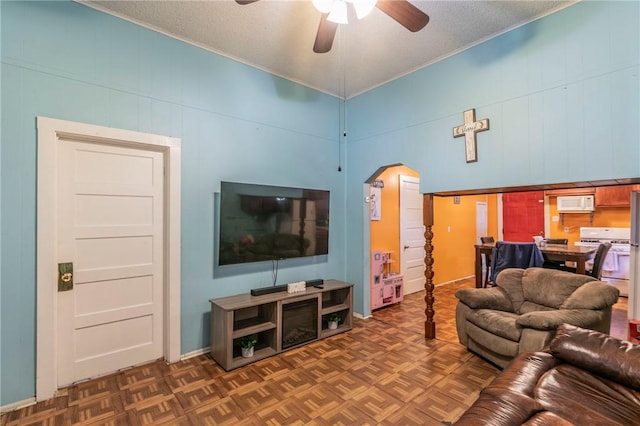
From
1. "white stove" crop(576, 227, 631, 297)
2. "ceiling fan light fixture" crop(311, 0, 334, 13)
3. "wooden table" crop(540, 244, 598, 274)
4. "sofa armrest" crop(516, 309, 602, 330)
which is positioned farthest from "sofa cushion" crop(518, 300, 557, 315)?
"ceiling fan light fixture" crop(311, 0, 334, 13)

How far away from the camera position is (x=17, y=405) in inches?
86.1

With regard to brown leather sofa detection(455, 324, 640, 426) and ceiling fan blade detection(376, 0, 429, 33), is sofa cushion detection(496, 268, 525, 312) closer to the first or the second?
brown leather sofa detection(455, 324, 640, 426)

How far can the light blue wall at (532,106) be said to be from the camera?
2.27 meters

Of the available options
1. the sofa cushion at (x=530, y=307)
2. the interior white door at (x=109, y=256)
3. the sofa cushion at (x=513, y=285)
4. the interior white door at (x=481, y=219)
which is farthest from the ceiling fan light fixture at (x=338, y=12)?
the interior white door at (x=481, y=219)

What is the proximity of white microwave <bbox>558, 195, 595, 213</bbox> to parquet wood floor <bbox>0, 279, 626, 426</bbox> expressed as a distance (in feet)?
15.1

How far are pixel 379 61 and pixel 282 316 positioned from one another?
305 cm

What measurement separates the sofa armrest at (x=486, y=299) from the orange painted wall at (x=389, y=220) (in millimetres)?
1747

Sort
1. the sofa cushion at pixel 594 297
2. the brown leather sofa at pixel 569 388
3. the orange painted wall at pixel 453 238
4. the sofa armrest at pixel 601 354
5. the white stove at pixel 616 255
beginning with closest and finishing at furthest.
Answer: the brown leather sofa at pixel 569 388 < the sofa armrest at pixel 601 354 < the sofa cushion at pixel 594 297 < the white stove at pixel 616 255 < the orange painted wall at pixel 453 238

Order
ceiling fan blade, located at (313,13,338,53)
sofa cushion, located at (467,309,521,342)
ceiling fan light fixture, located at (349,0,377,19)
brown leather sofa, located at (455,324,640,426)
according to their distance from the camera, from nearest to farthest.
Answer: brown leather sofa, located at (455,324,640,426), ceiling fan light fixture, located at (349,0,377,19), ceiling fan blade, located at (313,13,338,53), sofa cushion, located at (467,309,521,342)

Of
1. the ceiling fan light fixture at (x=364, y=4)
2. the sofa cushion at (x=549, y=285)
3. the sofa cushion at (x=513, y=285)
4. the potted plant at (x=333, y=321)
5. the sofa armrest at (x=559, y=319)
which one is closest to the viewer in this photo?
the ceiling fan light fixture at (x=364, y=4)

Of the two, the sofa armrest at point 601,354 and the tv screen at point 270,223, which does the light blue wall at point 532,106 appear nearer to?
the tv screen at point 270,223

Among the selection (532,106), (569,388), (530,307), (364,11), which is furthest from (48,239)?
(530,307)

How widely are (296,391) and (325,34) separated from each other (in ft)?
9.15

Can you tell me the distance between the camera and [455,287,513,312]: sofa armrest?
301cm
